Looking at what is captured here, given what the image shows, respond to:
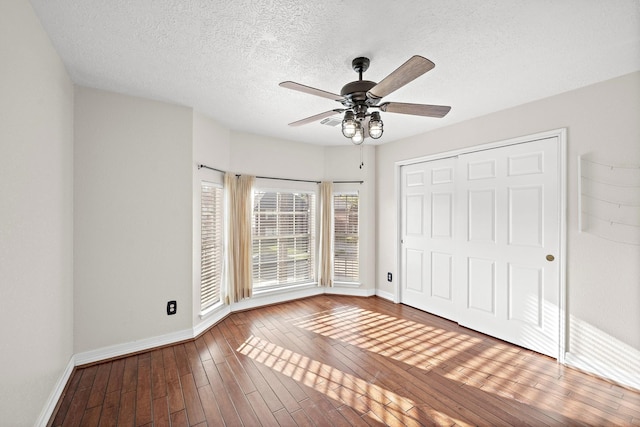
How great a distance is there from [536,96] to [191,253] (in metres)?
3.94

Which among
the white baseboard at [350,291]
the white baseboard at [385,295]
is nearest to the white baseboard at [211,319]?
the white baseboard at [350,291]

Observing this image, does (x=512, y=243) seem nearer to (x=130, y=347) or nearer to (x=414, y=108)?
(x=414, y=108)

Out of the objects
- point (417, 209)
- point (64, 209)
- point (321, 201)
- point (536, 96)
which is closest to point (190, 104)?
point (64, 209)

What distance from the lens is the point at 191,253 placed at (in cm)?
303

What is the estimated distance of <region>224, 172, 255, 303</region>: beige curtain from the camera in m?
3.70

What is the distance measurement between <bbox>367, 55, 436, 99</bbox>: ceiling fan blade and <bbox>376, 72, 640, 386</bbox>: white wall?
2074 millimetres

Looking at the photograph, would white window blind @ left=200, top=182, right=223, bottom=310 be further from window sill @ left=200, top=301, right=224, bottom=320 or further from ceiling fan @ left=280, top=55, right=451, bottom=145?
ceiling fan @ left=280, top=55, right=451, bottom=145

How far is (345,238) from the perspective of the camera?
4.70 m

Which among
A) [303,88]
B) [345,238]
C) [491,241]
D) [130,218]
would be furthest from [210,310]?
[491,241]

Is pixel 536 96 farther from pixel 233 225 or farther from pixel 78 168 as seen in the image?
pixel 78 168

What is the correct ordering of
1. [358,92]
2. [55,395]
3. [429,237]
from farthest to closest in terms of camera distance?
[429,237] → [55,395] → [358,92]

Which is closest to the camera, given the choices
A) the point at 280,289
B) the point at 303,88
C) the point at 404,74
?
the point at 404,74

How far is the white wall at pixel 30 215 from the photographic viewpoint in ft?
4.50

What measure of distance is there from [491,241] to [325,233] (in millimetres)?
2351
